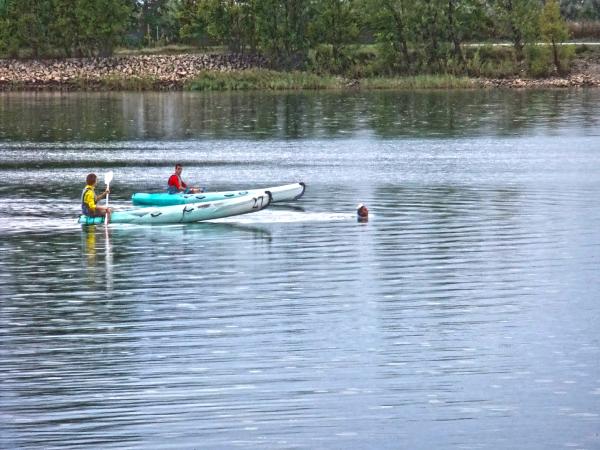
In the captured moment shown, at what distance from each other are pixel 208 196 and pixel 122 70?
106m

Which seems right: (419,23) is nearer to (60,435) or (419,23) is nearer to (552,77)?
(552,77)

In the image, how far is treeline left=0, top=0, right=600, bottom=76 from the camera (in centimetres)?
13975

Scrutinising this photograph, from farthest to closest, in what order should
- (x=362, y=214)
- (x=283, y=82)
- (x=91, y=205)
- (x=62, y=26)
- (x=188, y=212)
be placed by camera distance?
1. (x=62, y=26)
2. (x=283, y=82)
3. (x=362, y=214)
4. (x=188, y=212)
5. (x=91, y=205)

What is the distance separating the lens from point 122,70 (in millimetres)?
148500

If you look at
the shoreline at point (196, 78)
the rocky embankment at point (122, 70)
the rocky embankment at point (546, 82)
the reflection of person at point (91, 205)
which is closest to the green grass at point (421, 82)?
the shoreline at point (196, 78)

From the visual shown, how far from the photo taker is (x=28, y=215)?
153ft

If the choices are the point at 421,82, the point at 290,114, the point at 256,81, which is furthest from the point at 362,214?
the point at 256,81

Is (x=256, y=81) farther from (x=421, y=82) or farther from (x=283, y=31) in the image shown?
(x=421, y=82)

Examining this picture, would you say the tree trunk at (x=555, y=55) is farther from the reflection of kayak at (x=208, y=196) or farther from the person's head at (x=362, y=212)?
the person's head at (x=362, y=212)

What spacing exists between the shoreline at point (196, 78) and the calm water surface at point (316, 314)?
7336 cm

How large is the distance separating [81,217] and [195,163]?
996 inches

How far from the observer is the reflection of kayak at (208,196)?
144ft

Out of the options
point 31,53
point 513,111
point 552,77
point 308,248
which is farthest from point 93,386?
point 31,53

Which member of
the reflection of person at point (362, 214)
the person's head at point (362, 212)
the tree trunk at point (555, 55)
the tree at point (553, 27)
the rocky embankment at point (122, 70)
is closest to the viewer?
the reflection of person at point (362, 214)
